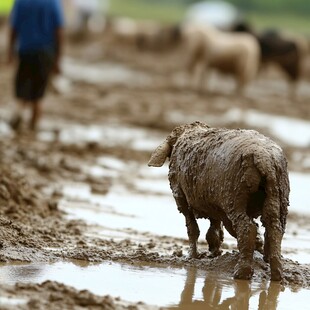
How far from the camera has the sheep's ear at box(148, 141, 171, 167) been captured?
7.30 meters

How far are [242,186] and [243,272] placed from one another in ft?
1.82

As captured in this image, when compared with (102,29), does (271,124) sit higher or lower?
lower

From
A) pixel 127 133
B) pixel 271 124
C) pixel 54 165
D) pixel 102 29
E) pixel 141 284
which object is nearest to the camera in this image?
pixel 141 284

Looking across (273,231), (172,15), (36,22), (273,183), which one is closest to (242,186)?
(273,183)

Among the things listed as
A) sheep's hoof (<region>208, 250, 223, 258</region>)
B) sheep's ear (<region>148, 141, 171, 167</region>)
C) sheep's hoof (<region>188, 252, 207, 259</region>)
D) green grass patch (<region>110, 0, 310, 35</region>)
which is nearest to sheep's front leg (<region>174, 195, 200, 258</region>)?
sheep's hoof (<region>188, 252, 207, 259</region>)

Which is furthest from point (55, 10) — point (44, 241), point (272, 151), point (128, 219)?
point (272, 151)

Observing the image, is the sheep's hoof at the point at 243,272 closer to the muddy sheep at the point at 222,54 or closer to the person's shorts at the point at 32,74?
the person's shorts at the point at 32,74

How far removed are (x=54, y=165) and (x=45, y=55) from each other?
2.69 meters

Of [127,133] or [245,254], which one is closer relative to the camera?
[245,254]

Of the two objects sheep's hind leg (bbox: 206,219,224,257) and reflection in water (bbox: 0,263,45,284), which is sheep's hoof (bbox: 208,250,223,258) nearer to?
sheep's hind leg (bbox: 206,219,224,257)

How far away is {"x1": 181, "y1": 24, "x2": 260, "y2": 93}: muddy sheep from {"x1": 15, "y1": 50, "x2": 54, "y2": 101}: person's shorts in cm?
982

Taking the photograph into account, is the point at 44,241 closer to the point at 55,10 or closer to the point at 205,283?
the point at 205,283

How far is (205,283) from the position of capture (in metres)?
6.31

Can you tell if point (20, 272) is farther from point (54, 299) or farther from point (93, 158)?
point (93, 158)
